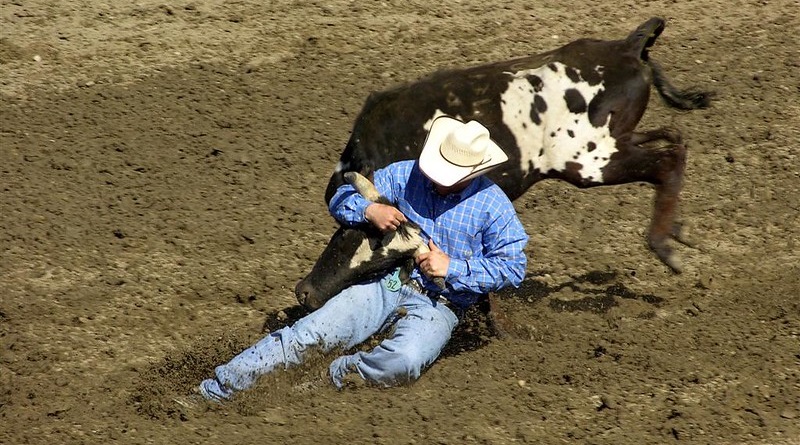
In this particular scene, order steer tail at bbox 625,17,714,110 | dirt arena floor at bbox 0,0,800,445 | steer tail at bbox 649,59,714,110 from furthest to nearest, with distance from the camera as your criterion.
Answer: steer tail at bbox 649,59,714,110
steer tail at bbox 625,17,714,110
dirt arena floor at bbox 0,0,800,445

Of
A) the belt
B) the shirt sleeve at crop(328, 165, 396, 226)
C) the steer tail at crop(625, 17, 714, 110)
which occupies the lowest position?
the belt

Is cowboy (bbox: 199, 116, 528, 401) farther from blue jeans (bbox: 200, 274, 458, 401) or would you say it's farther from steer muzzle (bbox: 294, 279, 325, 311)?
steer muzzle (bbox: 294, 279, 325, 311)

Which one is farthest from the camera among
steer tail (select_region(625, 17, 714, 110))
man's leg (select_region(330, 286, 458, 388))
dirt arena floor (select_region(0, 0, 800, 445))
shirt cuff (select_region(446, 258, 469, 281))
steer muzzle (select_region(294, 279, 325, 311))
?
steer tail (select_region(625, 17, 714, 110))

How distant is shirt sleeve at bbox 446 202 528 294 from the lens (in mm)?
4859

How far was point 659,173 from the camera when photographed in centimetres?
623

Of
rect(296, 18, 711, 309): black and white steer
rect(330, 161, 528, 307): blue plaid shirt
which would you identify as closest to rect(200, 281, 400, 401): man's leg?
rect(330, 161, 528, 307): blue plaid shirt

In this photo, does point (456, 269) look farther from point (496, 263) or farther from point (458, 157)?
point (458, 157)

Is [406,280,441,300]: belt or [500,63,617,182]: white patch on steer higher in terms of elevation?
[500,63,617,182]: white patch on steer

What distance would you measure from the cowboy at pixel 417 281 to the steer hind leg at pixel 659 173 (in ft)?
4.48

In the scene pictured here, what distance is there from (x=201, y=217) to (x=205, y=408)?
214cm

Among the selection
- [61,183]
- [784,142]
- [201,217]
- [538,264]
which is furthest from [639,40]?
[61,183]

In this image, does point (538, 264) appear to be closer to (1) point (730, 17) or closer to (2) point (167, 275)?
(2) point (167, 275)

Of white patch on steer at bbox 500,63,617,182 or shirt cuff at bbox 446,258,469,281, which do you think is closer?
shirt cuff at bbox 446,258,469,281

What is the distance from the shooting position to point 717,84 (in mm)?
8312
